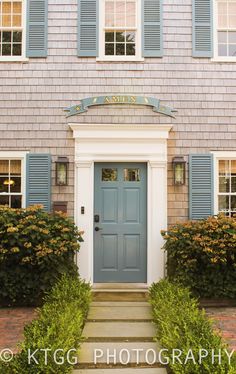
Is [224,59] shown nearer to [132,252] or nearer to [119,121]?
[119,121]

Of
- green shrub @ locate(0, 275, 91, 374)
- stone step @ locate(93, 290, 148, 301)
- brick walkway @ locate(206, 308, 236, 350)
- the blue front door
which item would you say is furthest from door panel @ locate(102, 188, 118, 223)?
brick walkway @ locate(206, 308, 236, 350)

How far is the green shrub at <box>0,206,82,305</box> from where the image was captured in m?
6.42

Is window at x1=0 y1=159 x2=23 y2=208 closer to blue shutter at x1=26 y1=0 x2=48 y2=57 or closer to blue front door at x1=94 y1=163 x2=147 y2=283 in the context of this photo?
blue front door at x1=94 y1=163 x2=147 y2=283

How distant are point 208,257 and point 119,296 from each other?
151 centimetres

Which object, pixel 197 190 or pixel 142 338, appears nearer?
pixel 142 338

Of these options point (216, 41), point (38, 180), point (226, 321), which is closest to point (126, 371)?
point (226, 321)

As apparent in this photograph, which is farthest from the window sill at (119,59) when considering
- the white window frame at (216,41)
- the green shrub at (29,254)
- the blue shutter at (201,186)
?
the green shrub at (29,254)

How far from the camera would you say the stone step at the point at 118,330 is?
4992 mm

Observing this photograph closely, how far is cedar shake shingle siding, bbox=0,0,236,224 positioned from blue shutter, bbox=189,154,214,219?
0.46 ft

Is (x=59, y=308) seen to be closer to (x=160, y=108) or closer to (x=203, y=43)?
(x=160, y=108)

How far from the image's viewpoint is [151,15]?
302 inches

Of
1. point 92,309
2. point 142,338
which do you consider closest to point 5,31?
point 92,309

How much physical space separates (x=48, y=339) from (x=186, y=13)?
605 cm

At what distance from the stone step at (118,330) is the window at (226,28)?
16.2 ft
